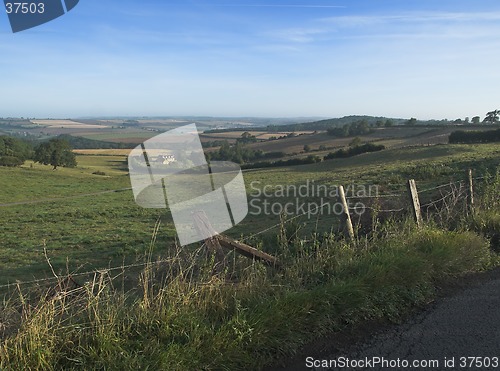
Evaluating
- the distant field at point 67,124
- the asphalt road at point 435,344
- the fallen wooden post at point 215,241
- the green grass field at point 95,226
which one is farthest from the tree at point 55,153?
the asphalt road at point 435,344

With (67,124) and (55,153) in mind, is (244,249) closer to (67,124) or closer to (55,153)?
(55,153)

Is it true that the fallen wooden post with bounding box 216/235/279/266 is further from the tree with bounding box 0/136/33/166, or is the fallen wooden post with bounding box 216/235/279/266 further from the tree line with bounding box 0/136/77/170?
the tree line with bounding box 0/136/77/170

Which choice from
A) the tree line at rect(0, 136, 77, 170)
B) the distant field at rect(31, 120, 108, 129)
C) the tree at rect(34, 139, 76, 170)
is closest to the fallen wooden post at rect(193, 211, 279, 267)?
the distant field at rect(31, 120, 108, 129)

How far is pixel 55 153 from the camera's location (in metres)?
78.2

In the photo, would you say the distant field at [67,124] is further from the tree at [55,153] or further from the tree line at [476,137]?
the tree line at [476,137]

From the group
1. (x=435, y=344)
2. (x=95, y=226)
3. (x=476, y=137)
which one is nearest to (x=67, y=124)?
(x=95, y=226)

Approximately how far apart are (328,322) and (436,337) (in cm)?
103

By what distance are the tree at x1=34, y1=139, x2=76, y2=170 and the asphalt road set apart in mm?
83798

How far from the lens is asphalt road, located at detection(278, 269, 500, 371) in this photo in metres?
3.49

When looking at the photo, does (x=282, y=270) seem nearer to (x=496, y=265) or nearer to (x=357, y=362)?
(x=357, y=362)

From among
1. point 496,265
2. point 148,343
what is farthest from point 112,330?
point 496,265

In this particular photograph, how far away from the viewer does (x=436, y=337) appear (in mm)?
3910

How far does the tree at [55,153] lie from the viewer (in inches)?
3089

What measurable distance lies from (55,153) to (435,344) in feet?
278
